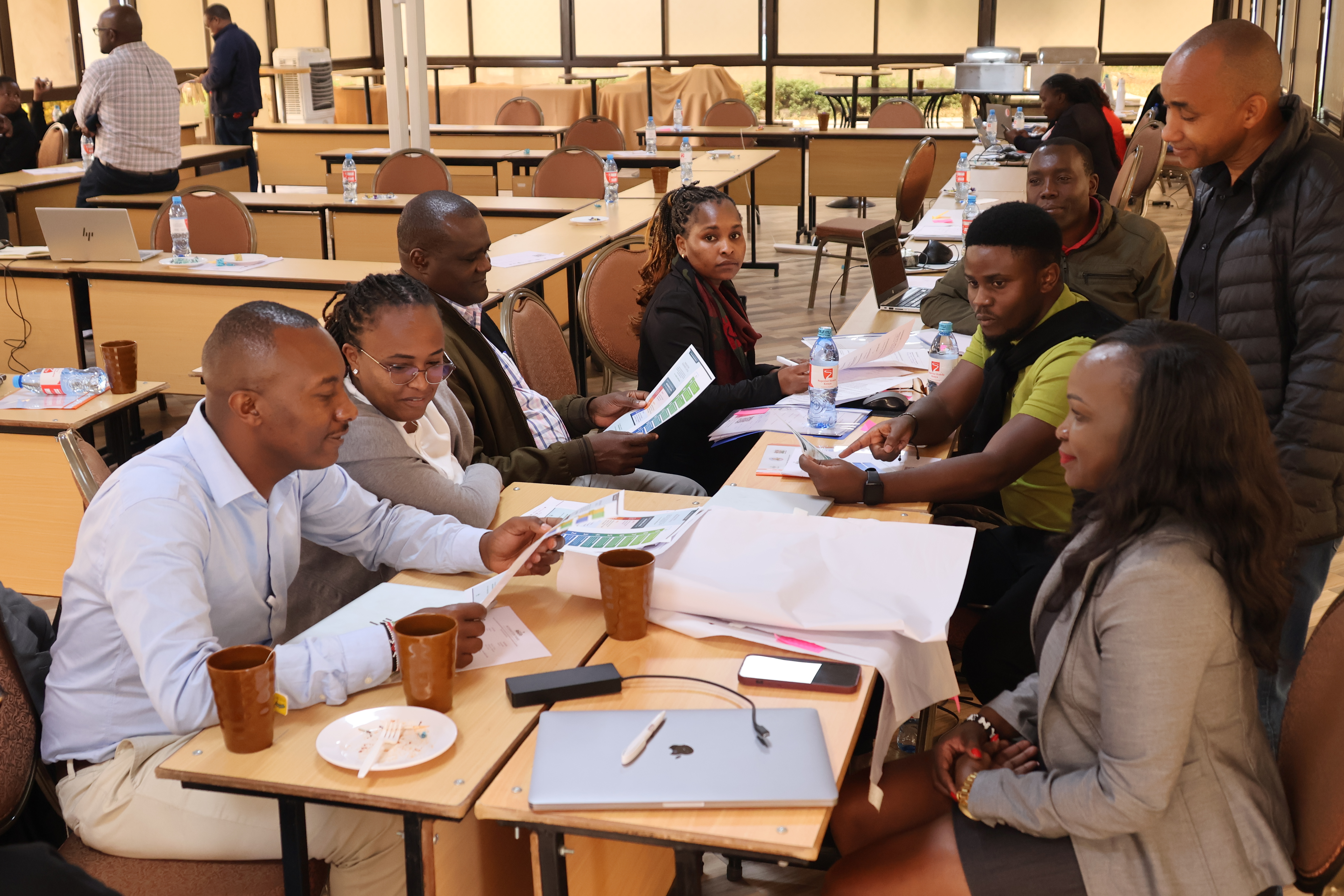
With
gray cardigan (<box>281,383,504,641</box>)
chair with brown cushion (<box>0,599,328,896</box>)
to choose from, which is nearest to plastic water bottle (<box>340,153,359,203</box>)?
gray cardigan (<box>281,383,504,641</box>)

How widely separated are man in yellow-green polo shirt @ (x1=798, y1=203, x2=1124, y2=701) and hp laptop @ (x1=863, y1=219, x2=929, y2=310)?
1.22 meters

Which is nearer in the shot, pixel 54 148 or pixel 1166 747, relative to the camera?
pixel 1166 747

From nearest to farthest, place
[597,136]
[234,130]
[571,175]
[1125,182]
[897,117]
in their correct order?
[1125,182]
[571,175]
[597,136]
[897,117]
[234,130]

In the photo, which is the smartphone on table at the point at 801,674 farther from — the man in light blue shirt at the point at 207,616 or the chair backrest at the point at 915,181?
the chair backrest at the point at 915,181

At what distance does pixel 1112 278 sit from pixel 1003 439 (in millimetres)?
1492

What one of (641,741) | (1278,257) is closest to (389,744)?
(641,741)

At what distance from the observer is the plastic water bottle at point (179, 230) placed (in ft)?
16.1

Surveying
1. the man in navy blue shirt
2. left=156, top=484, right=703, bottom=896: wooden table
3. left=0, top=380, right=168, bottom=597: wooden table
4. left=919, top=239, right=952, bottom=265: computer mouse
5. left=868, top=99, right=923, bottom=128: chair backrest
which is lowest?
left=0, top=380, right=168, bottom=597: wooden table

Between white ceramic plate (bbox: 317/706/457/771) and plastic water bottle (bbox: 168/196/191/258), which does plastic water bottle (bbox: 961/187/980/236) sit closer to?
plastic water bottle (bbox: 168/196/191/258)

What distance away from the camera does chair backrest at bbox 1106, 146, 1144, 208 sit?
18.3 ft

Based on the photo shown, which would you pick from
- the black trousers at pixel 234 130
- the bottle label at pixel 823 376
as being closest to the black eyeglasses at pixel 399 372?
the bottle label at pixel 823 376

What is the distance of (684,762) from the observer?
132cm

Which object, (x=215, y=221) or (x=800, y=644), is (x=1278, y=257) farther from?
(x=215, y=221)

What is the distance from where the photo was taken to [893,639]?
161 cm
